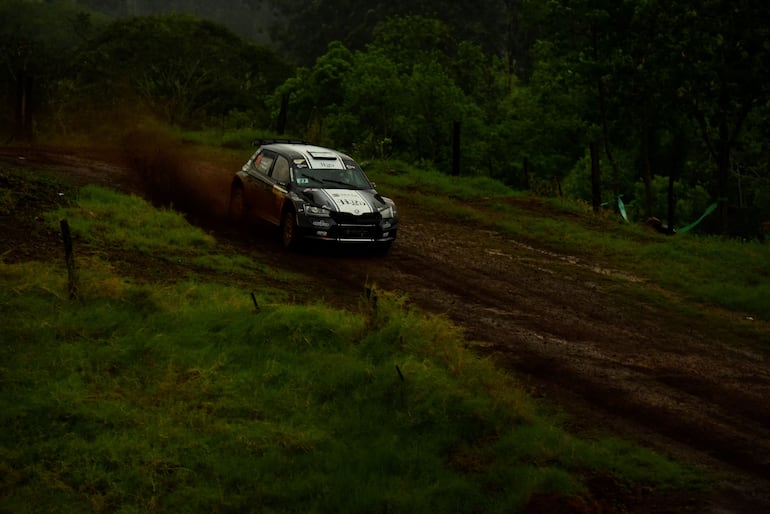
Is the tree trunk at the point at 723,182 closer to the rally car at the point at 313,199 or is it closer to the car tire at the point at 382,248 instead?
the car tire at the point at 382,248

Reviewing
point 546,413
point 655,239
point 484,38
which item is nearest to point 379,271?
point 546,413

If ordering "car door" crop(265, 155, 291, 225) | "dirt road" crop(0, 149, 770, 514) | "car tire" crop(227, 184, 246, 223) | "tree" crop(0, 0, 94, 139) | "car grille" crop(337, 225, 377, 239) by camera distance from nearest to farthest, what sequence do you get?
"dirt road" crop(0, 149, 770, 514) < "car grille" crop(337, 225, 377, 239) < "car door" crop(265, 155, 291, 225) < "car tire" crop(227, 184, 246, 223) < "tree" crop(0, 0, 94, 139)

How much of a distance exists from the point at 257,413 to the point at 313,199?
7013 mm

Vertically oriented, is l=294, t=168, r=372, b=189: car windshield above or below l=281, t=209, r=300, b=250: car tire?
above

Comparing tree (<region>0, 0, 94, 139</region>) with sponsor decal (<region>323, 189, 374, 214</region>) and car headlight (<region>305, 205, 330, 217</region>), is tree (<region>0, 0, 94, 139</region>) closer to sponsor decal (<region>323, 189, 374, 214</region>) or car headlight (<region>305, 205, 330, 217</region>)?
sponsor decal (<region>323, 189, 374, 214</region>)

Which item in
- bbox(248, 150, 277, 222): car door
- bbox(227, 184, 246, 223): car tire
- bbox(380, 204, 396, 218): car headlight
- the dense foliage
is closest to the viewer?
bbox(380, 204, 396, 218): car headlight

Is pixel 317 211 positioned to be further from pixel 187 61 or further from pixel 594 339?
pixel 187 61

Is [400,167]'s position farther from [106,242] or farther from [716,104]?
[106,242]

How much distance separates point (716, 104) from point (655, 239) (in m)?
5.59

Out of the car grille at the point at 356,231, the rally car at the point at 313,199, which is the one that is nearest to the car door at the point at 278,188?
the rally car at the point at 313,199

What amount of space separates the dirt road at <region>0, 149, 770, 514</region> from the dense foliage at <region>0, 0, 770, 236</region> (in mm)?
6442

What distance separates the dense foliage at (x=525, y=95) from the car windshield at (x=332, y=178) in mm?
7734

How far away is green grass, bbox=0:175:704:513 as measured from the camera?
901 centimetres

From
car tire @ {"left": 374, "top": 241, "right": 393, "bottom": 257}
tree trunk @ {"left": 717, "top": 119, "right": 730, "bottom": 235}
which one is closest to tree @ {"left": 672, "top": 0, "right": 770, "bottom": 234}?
tree trunk @ {"left": 717, "top": 119, "right": 730, "bottom": 235}
